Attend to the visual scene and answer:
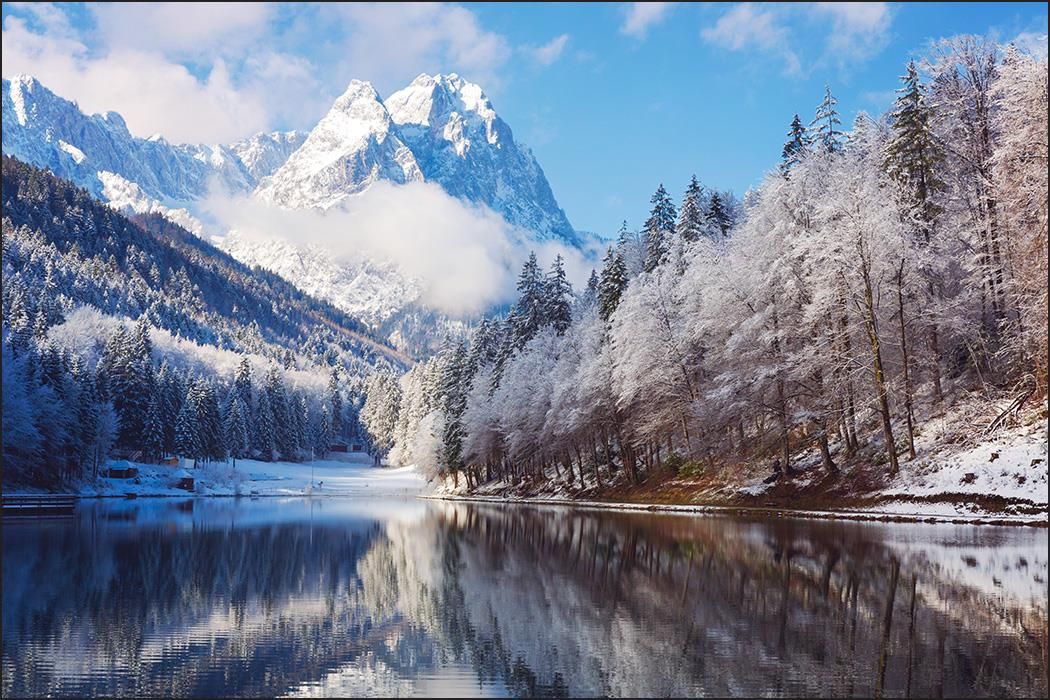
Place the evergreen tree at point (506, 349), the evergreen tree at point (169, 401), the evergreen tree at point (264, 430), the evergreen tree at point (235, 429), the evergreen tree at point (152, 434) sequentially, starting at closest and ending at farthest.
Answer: the evergreen tree at point (506, 349), the evergreen tree at point (152, 434), the evergreen tree at point (169, 401), the evergreen tree at point (235, 429), the evergreen tree at point (264, 430)

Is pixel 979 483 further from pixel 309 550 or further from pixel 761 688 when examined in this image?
pixel 761 688

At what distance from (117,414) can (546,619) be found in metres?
106

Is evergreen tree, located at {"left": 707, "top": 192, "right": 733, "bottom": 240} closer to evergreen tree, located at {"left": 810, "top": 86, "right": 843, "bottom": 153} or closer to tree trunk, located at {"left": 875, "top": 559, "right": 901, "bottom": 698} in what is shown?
evergreen tree, located at {"left": 810, "top": 86, "right": 843, "bottom": 153}

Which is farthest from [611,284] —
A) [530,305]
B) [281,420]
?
[281,420]

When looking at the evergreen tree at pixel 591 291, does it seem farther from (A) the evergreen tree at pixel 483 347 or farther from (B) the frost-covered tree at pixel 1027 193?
(B) the frost-covered tree at pixel 1027 193

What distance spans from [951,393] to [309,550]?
29403mm

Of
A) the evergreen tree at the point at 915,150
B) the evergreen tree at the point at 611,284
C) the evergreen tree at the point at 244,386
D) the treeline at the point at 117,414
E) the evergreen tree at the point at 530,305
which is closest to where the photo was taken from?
the evergreen tree at the point at 915,150

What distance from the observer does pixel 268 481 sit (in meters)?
138

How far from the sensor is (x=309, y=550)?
29266mm

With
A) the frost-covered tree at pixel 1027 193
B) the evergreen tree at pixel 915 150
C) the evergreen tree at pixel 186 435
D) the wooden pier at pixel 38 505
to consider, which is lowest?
the wooden pier at pixel 38 505

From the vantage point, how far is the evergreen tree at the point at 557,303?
87000 millimetres

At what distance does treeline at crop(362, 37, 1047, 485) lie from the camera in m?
35.2

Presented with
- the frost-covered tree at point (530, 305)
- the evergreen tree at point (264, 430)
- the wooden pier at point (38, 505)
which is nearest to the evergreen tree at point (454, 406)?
the frost-covered tree at point (530, 305)

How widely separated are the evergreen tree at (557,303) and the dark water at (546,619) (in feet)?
194
